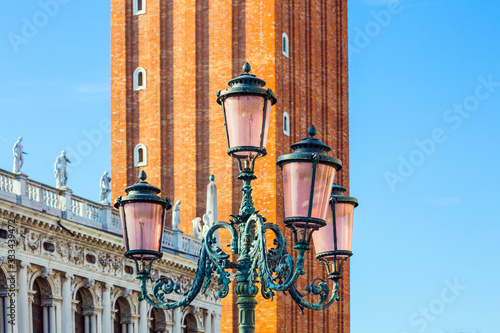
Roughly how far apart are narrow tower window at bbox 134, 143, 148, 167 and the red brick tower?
41 millimetres

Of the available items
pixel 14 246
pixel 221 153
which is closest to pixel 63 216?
pixel 14 246

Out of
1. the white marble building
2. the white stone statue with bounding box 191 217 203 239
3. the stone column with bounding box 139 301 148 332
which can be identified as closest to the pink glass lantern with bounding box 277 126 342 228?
the white marble building

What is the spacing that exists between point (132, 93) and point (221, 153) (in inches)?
210

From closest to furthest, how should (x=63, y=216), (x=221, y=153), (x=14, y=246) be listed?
(x=14, y=246)
(x=63, y=216)
(x=221, y=153)

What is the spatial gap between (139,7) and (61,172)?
65.2 feet

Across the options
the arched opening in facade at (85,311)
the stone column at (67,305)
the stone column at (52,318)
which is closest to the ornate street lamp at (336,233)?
the stone column at (52,318)

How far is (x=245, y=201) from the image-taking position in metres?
12.7

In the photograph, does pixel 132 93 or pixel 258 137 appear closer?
pixel 258 137

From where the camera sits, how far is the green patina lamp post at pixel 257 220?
12.2 m

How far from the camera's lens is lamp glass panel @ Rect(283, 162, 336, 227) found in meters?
12.1

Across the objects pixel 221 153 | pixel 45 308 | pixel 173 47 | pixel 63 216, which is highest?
pixel 173 47

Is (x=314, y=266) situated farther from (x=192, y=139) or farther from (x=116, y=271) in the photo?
(x=116, y=271)

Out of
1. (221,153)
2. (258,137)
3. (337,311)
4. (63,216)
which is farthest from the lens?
(337,311)

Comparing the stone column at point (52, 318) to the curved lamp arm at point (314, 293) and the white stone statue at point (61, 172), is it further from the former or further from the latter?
the curved lamp arm at point (314, 293)
